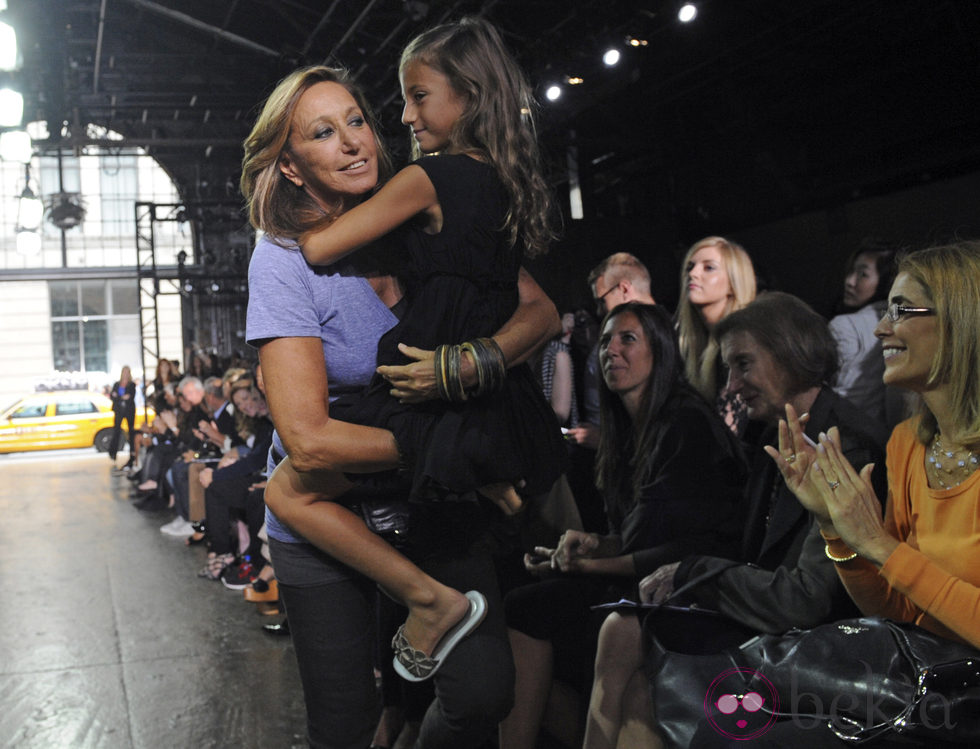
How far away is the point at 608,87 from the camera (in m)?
7.50

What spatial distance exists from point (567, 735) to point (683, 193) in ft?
24.1

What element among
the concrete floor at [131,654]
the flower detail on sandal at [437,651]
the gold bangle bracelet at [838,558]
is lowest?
the concrete floor at [131,654]

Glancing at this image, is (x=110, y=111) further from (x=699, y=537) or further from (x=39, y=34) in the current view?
(x=699, y=537)

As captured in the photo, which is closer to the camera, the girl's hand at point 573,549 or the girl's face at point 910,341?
the girl's face at point 910,341

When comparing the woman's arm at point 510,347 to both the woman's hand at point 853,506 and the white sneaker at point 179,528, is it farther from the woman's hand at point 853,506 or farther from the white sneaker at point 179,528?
the white sneaker at point 179,528

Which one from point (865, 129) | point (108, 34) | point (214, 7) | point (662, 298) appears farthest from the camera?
point (108, 34)

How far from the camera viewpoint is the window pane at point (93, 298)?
23484 millimetres

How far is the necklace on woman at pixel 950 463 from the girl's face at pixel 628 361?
111 centimetres

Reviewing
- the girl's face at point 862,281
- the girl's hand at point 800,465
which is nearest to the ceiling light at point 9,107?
the girl's face at point 862,281

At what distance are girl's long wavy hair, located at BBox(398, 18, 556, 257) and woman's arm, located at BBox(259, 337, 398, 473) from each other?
424 mm

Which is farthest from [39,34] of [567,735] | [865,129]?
[567,735]

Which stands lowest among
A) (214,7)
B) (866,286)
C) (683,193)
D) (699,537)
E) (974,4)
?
(699,537)

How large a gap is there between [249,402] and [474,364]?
5.16m

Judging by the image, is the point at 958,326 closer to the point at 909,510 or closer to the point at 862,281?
the point at 909,510
